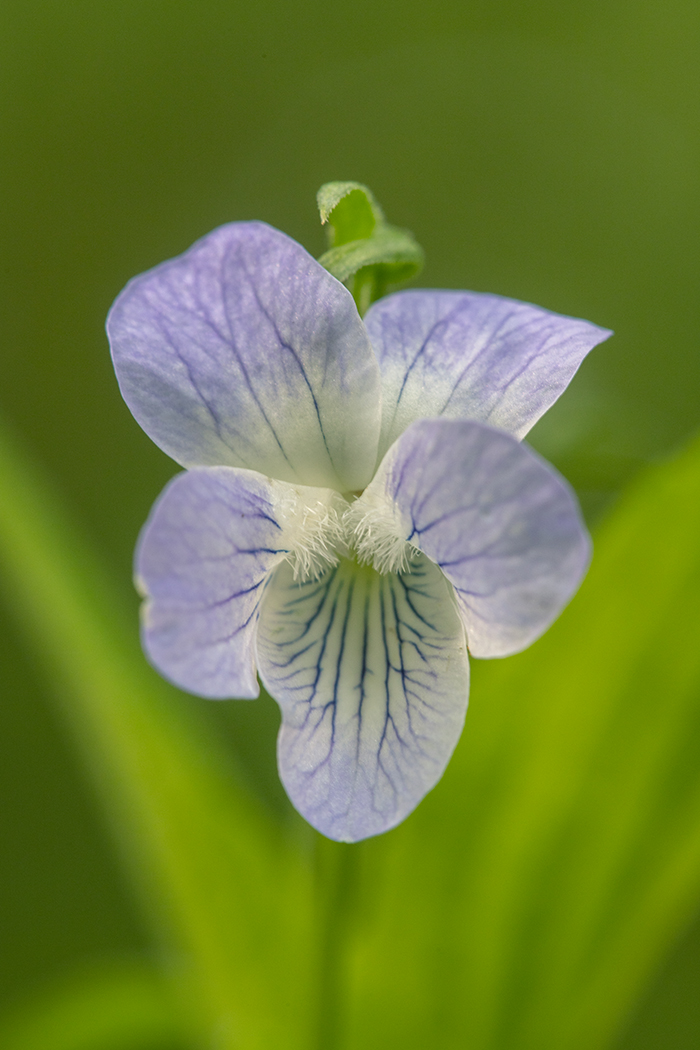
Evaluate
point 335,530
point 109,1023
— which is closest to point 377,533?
point 335,530

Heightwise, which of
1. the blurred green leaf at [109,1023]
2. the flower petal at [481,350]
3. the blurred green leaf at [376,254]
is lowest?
the blurred green leaf at [109,1023]

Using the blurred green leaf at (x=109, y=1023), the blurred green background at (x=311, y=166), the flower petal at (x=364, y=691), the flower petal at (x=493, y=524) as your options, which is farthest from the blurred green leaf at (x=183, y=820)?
the blurred green background at (x=311, y=166)

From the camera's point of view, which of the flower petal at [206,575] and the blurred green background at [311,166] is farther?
the blurred green background at [311,166]

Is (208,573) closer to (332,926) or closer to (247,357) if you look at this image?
(247,357)

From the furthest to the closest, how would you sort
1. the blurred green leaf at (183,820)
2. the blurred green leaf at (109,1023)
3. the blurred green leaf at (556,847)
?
the blurred green leaf at (109,1023) → the blurred green leaf at (183,820) → the blurred green leaf at (556,847)

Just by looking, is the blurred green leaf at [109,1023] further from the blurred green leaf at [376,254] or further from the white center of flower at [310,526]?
the blurred green leaf at [376,254]

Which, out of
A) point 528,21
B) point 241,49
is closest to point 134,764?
point 241,49

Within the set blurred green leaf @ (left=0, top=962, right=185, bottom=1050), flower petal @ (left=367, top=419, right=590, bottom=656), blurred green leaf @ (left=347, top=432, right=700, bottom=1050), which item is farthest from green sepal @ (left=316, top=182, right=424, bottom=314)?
blurred green leaf @ (left=0, top=962, right=185, bottom=1050)

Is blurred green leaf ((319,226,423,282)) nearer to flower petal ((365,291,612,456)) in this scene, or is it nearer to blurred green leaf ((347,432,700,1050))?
flower petal ((365,291,612,456))
